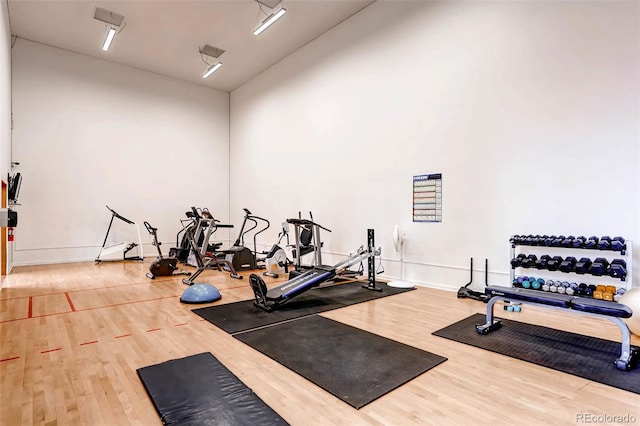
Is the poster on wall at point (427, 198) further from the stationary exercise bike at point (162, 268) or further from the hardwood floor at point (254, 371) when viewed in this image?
the stationary exercise bike at point (162, 268)

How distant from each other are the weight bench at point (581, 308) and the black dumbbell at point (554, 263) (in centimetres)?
97

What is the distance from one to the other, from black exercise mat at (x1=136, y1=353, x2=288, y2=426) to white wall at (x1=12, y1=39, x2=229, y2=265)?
22.2ft

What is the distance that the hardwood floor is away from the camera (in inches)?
75.9

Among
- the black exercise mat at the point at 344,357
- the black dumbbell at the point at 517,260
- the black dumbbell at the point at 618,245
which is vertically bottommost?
the black exercise mat at the point at 344,357

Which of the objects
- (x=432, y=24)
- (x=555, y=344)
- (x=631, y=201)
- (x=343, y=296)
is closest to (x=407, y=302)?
(x=343, y=296)

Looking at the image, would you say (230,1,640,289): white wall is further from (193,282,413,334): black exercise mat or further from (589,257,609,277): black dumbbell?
(193,282,413,334): black exercise mat

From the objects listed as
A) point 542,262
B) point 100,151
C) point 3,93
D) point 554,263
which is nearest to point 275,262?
point 542,262

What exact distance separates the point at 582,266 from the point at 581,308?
1159mm

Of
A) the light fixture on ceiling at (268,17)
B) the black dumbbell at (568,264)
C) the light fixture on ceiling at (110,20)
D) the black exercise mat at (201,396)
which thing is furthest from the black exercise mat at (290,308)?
the light fixture on ceiling at (110,20)

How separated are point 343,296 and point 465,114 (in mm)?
3033

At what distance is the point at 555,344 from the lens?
292 centimetres

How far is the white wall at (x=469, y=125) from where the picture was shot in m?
3.73

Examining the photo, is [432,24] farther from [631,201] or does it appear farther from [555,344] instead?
[555,344]

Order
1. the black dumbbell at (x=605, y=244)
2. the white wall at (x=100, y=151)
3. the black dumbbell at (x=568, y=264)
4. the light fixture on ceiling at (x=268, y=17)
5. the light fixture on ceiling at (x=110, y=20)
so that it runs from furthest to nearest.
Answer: the white wall at (x=100, y=151) → the light fixture on ceiling at (x=110, y=20) → the light fixture on ceiling at (x=268, y=17) → the black dumbbell at (x=568, y=264) → the black dumbbell at (x=605, y=244)
